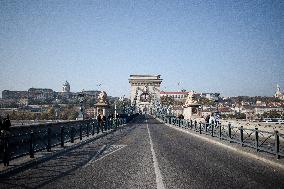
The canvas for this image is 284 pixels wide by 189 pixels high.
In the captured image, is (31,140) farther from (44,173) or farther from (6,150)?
(44,173)

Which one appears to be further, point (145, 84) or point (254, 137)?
point (145, 84)

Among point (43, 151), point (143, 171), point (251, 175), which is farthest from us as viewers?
point (43, 151)

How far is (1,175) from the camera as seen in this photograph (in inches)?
346

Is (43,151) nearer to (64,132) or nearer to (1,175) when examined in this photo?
(64,132)

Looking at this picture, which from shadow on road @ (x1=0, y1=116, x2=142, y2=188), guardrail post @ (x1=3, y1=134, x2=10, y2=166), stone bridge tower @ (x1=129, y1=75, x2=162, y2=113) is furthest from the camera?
stone bridge tower @ (x1=129, y1=75, x2=162, y2=113)

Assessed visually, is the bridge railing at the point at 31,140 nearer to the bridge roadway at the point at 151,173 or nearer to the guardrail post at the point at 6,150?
the guardrail post at the point at 6,150

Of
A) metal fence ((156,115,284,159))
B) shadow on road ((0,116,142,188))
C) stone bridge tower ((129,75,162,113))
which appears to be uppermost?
stone bridge tower ((129,75,162,113))

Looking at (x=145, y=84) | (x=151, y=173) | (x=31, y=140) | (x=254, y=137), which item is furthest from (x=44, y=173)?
(x=145, y=84)

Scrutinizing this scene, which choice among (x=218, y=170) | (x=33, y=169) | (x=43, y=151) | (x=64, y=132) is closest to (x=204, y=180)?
(x=218, y=170)

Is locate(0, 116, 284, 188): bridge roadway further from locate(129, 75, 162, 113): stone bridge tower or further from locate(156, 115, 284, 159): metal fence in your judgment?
locate(129, 75, 162, 113): stone bridge tower

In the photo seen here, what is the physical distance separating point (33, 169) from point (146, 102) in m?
168

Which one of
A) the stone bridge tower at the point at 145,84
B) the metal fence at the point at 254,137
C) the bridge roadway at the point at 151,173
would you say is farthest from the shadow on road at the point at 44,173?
the stone bridge tower at the point at 145,84

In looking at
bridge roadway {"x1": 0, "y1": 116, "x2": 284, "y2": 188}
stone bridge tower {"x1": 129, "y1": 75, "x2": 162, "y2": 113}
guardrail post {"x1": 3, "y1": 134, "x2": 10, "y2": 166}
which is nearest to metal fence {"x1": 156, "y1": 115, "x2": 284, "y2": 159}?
bridge roadway {"x1": 0, "y1": 116, "x2": 284, "y2": 188}

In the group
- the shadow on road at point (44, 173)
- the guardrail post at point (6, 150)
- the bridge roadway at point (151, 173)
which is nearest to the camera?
the bridge roadway at point (151, 173)
